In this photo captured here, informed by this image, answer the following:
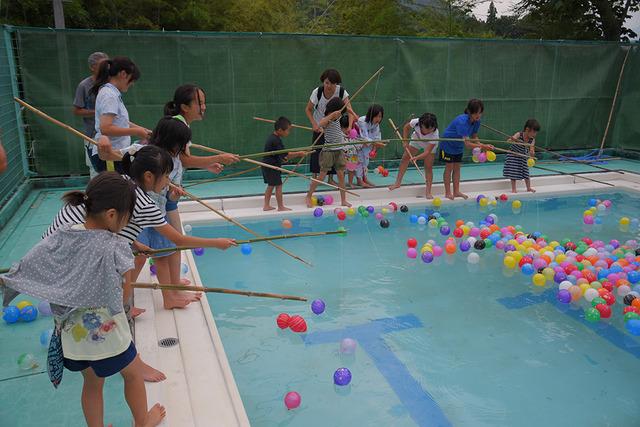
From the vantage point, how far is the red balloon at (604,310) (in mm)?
3934

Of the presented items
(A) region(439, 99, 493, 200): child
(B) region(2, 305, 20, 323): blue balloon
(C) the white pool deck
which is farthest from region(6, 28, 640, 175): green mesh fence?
(B) region(2, 305, 20, 323): blue balloon

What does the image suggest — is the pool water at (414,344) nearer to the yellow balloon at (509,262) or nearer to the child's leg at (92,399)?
the yellow balloon at (509,262)

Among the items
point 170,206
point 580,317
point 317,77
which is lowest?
point 580,317

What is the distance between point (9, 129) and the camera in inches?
258

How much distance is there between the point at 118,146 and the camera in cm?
414

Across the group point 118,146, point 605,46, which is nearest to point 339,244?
point 118,146

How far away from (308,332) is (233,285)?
39.8 inches

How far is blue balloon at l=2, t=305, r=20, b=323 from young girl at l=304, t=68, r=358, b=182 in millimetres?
3808

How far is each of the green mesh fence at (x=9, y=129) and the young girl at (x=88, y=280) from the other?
4455 mm

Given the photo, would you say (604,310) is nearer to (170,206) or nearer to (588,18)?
(170,206)

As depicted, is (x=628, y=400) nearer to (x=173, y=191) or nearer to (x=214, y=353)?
(x=214, y=353)

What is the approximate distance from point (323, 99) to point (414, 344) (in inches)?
152

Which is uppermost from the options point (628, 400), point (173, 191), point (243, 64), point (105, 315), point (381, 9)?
point (381, 9)

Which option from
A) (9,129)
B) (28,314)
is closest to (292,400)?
(28,314)
